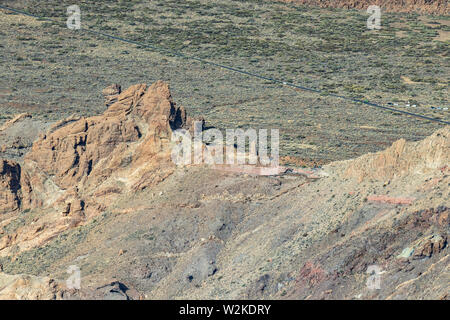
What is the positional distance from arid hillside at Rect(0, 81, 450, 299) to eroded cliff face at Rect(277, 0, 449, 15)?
53.6 m

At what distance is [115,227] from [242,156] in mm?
4903

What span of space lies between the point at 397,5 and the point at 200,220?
61873 mm

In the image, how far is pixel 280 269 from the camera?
2816cm

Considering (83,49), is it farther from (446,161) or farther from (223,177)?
(446,161)

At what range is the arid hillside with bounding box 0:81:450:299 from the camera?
27094mm

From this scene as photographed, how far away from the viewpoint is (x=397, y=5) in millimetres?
90312

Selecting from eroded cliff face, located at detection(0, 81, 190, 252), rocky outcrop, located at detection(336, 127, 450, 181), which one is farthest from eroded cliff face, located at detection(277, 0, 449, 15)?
rocky outcrop, located at detection(336, 127, 450, 181)

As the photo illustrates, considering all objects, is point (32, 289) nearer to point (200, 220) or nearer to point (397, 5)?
point (200, 220)

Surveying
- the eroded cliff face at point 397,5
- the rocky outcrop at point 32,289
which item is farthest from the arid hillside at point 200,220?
the eroded cliff face at point 397,5

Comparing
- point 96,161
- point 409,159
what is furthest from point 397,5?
point 409,159

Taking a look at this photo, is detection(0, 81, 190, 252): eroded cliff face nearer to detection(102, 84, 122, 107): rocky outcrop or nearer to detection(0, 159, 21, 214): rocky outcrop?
detection(0, 159, 21, 214): rocky outcrop

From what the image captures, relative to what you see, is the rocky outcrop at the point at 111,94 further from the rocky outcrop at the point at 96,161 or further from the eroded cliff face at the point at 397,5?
the eroded cliff face at the point at 397,5

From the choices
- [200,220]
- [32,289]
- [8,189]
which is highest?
[200,220]

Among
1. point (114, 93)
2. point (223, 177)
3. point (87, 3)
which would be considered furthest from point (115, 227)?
point (87, 3)
